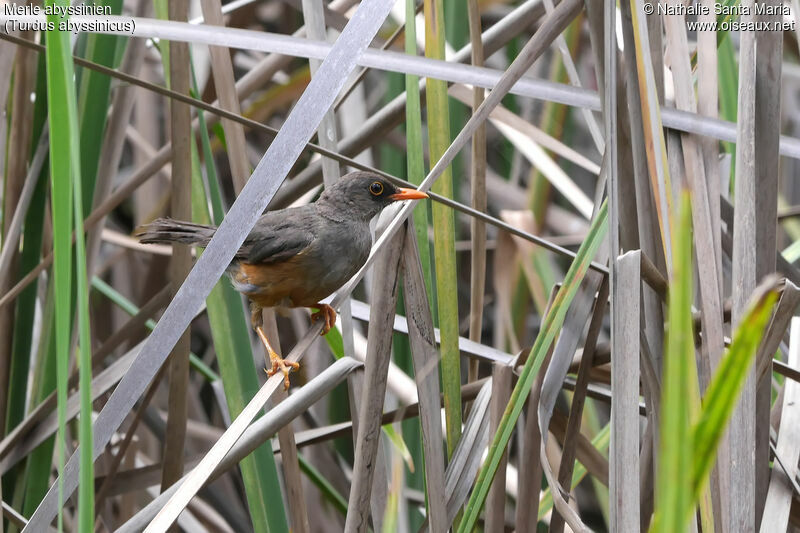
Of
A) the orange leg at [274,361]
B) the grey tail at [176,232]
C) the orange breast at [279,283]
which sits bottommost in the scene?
the orange leg at [274,361]

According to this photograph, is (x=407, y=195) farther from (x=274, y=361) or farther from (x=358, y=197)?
(x=274, y=361)

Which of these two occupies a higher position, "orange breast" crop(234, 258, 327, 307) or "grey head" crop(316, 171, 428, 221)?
"grey head" crop(316, 171, 428, 221)

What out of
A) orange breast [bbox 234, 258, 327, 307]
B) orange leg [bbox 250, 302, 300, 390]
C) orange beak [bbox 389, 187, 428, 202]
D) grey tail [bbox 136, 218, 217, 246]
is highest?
orange beak [bbox 389, 187, 428, 202]

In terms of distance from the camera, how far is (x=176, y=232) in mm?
2211

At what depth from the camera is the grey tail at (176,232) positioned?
214 cm

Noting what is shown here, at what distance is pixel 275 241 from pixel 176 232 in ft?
1.16

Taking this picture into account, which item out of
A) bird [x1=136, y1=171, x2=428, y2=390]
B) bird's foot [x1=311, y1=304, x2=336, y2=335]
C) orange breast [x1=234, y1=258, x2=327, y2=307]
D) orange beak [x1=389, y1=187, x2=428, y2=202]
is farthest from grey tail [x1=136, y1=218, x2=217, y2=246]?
orange beak [x1=389, y1=187, x2=428, y2=202]

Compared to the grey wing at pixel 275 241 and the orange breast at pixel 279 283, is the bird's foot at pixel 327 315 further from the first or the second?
the grey wing at pixel 275 241

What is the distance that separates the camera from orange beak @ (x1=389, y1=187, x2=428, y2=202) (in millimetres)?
1943

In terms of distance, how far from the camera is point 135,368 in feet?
3.94

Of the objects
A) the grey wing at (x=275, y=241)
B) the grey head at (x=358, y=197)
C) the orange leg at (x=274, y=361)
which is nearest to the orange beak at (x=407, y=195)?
the grey head at (x=358, y=197)

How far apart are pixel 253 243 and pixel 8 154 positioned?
0.71m

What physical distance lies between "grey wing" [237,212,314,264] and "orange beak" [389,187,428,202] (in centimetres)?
28

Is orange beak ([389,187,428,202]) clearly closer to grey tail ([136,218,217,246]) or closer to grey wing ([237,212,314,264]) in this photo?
grey wing ([237,212,314,264])
